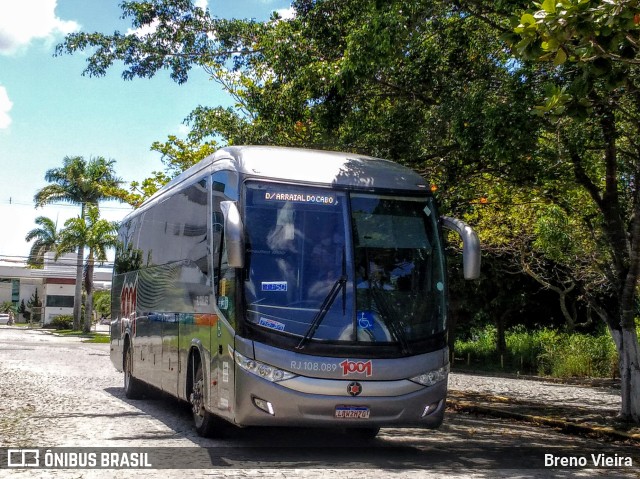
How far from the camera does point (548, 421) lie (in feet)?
45.4

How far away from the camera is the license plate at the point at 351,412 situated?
9023mm

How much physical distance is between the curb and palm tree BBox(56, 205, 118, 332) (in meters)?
46.7

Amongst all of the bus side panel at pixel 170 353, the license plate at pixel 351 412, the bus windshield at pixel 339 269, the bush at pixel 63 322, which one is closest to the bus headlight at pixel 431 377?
the bus windshield at pixel 339 269

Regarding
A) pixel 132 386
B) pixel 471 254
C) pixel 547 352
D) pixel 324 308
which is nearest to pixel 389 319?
pixel 324 308

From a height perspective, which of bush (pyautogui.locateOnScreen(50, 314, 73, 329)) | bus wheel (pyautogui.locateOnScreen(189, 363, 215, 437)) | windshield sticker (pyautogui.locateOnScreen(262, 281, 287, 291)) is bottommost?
bush (pyautogui.locateOnScreen(50, 314, 73, 329))

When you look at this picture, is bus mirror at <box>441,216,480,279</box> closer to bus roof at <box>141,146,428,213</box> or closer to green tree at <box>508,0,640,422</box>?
bus roof at <box>141,146,428,213</box>

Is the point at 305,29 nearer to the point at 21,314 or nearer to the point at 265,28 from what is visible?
the point at 265,28

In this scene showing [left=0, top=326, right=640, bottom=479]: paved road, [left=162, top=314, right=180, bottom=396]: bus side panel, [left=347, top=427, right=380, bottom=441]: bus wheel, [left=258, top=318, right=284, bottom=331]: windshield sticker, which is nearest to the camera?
[left=0, top=326, right=640, bottom=479]: paved road

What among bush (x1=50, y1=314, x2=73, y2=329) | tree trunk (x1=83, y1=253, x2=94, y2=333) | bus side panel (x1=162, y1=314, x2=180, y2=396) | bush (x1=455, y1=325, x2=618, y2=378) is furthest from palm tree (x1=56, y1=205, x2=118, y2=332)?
bus side panel (x1=162, y1=314, x2=180, y2=396)

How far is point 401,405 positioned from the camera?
9.24 metres

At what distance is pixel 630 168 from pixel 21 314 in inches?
3518

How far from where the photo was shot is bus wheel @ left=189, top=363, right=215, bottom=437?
10430 millimetres

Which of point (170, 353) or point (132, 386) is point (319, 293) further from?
point (132, 386)

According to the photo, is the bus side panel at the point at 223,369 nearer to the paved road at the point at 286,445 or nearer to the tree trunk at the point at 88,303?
the paved road at the point at 286,445
